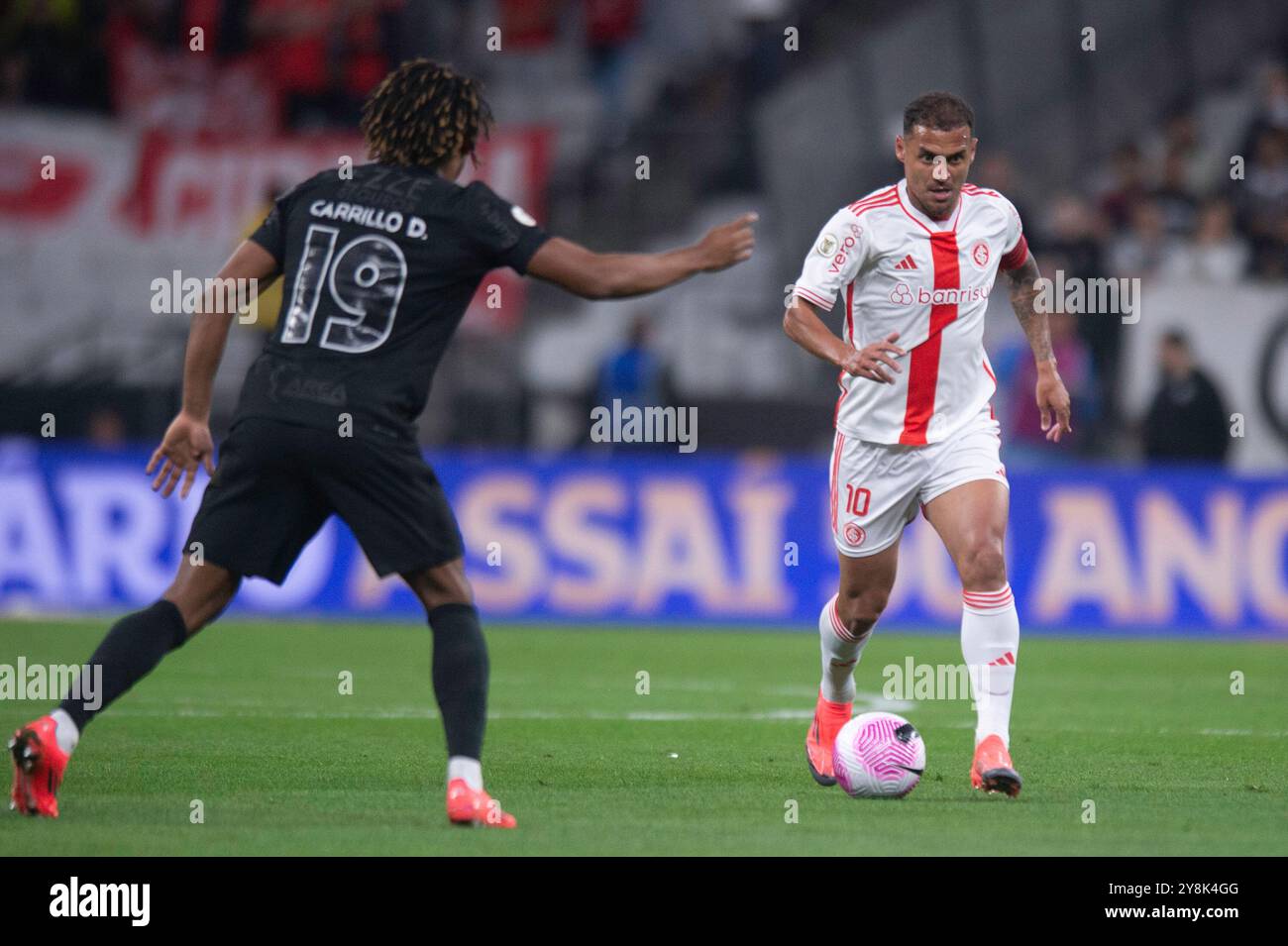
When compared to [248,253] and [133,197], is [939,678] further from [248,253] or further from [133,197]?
[133,197]

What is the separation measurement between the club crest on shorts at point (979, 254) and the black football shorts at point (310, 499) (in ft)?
8.13

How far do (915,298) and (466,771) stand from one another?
266cm

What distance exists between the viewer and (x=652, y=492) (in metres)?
15.8

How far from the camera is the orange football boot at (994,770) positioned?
22.7ft

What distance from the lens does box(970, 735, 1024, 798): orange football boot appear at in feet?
22.7

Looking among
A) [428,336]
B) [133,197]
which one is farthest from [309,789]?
[133,197]

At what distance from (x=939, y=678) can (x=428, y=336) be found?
6.29 meters

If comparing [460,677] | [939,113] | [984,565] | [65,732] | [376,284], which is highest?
[939,113]

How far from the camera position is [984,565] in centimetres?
731

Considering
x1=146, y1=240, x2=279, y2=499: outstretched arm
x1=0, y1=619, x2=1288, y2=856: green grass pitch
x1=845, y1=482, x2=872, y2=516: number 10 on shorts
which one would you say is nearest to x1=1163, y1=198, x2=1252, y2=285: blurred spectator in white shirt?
x1=0, y1=619, x2=1288, y2=856: green grass pitch

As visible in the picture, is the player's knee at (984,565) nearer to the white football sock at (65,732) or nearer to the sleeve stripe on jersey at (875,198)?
the sleeve stripe on jersey at (875,198)

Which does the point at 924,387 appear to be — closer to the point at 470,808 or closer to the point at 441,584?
the point at 441,584

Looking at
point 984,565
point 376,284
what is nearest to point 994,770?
point 984,565

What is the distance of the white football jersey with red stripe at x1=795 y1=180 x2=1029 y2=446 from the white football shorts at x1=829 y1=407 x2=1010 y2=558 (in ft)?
0.17
